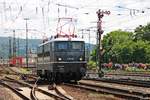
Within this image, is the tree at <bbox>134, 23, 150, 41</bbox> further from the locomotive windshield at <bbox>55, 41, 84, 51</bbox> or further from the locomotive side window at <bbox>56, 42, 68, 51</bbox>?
the locomotive side window at <bbox>56, 42, 68, 51</bbox>

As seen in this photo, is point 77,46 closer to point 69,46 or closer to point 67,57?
point 69,46

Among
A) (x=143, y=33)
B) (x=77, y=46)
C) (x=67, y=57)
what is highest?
(x=143, y=33)

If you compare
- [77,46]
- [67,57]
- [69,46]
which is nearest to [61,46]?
[69,46]

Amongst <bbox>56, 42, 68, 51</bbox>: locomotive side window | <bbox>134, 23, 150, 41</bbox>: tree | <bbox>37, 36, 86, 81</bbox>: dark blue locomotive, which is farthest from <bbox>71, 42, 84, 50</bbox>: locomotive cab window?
<bbox>134, 23, 150, 41</bbox>: tree

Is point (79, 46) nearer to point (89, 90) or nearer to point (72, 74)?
point (72, 74)

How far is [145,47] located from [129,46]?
594cm

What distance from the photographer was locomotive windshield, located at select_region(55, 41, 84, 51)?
31.7 meters

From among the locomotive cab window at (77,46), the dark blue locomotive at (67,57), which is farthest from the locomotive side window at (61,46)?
the locomotive cab window at (77,46)

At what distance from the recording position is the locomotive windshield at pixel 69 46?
104 ft

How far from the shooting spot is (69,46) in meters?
31.9

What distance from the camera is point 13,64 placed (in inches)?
3915

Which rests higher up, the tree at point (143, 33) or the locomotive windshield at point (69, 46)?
the tree at point (143, 33)

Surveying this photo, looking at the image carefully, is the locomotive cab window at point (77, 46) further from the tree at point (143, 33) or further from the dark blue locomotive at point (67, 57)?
the tree at point (143, 33)

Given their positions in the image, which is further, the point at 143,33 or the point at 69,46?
the point at 143,33
